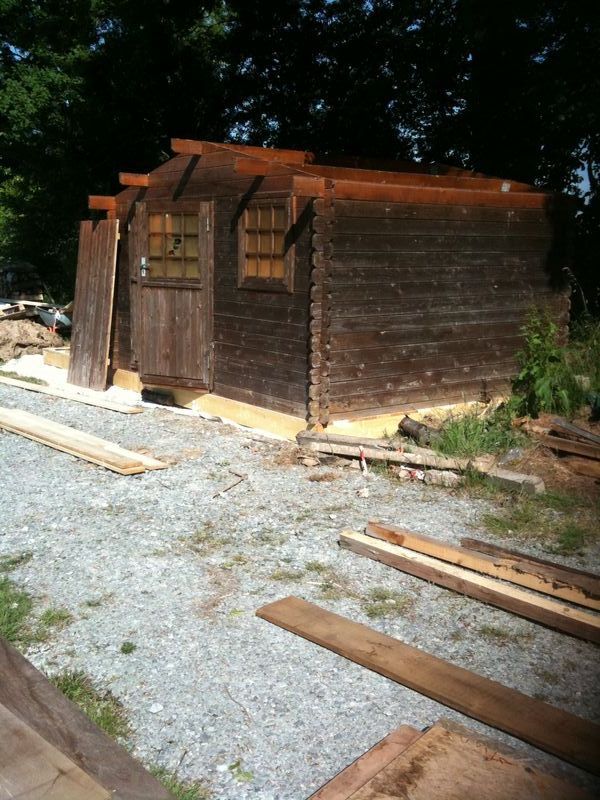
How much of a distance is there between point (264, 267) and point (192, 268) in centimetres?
128

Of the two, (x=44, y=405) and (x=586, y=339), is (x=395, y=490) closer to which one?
(x=586, y=339)

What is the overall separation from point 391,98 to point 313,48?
7.84 feet

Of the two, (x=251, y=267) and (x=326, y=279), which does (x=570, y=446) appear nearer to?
(x=326, y=279)

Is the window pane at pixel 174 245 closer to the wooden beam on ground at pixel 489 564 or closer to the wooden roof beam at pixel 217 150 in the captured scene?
the wooden roof beam at pixel 217 150

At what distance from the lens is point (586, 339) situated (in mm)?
9609

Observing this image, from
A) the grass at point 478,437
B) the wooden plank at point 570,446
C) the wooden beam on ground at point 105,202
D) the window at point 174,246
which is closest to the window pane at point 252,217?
the window at point 174,246

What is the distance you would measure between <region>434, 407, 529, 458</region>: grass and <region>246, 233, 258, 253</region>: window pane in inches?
106

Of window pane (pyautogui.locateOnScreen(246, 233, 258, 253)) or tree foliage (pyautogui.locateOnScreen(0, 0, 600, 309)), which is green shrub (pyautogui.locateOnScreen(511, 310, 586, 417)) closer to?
window pane (pyautogui.locateOnScreen(246, 233, 258, 253))

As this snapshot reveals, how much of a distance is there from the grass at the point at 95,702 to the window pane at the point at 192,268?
6.07 metres

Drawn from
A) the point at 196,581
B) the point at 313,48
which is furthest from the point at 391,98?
the point at 196,581

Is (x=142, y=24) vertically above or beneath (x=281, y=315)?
above

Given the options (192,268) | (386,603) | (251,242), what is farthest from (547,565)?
(192,268)

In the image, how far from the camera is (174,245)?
9.48m

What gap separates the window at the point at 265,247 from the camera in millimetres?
7883
